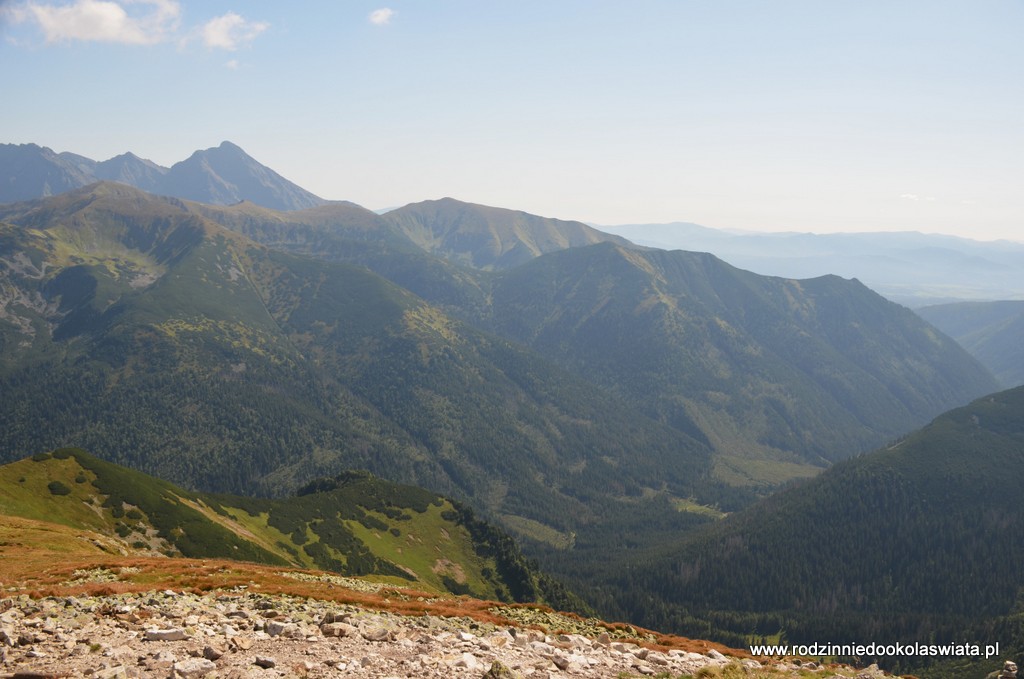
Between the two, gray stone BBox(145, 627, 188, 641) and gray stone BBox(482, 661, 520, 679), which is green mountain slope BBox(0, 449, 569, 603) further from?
gray stone BBox(482, 661, 520, 679)

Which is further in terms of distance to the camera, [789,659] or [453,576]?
[453,576]

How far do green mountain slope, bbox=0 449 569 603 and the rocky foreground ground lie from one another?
64720 millimetres

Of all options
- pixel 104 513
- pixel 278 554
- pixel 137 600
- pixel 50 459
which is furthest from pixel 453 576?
pixel 137 600

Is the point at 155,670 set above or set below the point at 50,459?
above

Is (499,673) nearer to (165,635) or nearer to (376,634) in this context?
(376,634)

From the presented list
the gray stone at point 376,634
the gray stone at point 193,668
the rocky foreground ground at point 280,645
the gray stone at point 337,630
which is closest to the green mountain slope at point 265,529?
the rocky foreground ground at point 280,645

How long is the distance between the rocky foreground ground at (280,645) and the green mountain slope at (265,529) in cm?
6472

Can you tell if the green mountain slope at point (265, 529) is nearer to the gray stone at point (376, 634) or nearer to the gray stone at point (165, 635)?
the gray stone at point (376, 634)

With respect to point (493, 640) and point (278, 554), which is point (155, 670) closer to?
point (493, 640)

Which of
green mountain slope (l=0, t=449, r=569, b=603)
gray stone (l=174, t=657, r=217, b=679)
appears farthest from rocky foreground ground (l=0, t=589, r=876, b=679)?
green mountain slope (l=0, t=449, r=569, b=603)

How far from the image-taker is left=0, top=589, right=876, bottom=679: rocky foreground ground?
2814cm

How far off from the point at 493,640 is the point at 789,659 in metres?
27.5

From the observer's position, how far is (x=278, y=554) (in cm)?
14512

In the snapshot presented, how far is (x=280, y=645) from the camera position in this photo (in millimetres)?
31906
